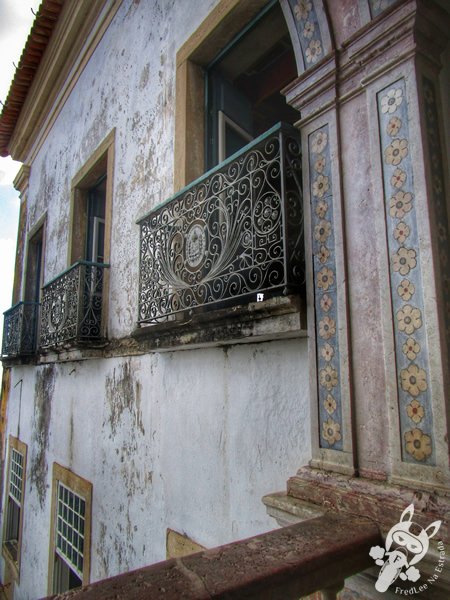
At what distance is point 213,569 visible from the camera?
1.26 metres

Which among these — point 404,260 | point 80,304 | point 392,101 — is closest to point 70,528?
point 80,304

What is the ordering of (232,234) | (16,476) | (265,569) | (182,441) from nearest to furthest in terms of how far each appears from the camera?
1. (265,569)
2. (232,234)
3. (182,441)
4. (16,476)

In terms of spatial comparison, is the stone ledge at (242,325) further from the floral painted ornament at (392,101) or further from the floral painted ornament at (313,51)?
the floral painted ornament at (313,51)

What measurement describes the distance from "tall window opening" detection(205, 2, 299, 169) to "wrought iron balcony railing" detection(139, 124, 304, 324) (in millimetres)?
814

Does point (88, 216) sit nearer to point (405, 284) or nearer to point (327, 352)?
point (327, 352)

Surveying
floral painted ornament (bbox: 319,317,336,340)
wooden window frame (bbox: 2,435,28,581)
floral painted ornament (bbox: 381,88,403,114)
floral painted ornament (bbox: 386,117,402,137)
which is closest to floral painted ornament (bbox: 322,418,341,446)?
floral painted ornament (bbox: 319,317,336,340)

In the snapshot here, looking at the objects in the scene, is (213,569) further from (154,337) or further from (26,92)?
(26,92)

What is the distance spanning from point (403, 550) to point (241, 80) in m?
3.84

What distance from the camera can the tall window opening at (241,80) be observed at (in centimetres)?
346

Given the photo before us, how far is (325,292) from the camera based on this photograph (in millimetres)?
2004

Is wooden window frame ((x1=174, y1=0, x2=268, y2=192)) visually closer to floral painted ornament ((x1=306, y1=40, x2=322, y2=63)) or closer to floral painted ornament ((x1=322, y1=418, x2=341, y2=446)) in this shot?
floral painted ornament ((x1=306, y1=40, x2=322, y2=63))

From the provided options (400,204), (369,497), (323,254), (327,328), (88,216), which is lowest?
(369,497)

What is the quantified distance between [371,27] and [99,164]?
4.41 metres

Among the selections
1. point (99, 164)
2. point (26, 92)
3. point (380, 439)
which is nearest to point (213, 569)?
point (380, 439)
